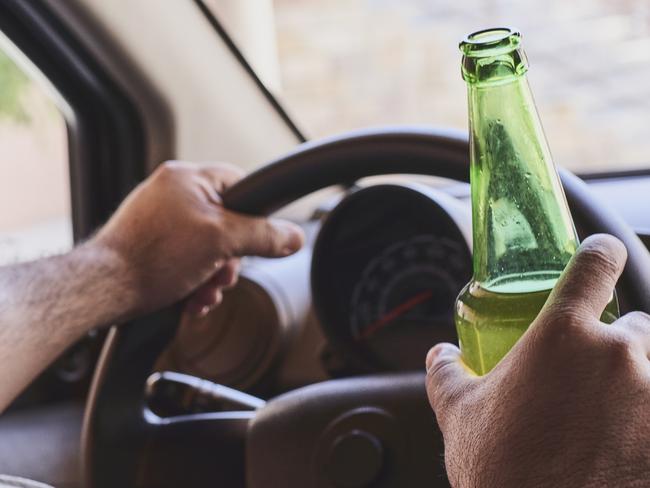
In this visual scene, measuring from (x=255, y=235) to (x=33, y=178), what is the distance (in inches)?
43.3

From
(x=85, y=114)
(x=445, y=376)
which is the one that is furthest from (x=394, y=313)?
(x=85, y=114)

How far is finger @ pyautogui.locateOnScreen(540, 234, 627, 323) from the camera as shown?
0.67 meters

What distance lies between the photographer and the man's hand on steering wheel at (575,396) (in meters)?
0.66

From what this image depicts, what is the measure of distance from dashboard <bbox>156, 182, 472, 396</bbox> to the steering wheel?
15cm

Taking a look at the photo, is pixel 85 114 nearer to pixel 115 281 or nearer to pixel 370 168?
pixel 115 281

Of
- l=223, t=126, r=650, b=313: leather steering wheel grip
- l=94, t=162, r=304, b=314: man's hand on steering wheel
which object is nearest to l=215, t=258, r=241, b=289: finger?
l=94, t=162, r=304, b=314: man's hand on steering wheel

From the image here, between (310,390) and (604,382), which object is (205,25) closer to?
(310,390)

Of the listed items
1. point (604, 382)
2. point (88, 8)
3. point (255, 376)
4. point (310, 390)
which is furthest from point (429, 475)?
point (88, 8)

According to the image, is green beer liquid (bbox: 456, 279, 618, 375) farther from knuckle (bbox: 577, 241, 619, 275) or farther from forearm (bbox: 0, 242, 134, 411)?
Answer: forearm (bbox: 0, 242, 134, 411)

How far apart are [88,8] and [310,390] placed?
3.03ft

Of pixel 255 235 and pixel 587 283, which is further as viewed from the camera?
pixel 255 235

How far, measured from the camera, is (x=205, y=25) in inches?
77.6

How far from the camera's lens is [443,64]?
2070mm

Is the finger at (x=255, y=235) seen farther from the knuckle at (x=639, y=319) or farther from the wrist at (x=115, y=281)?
the knuckle at (x=639, y=319)
